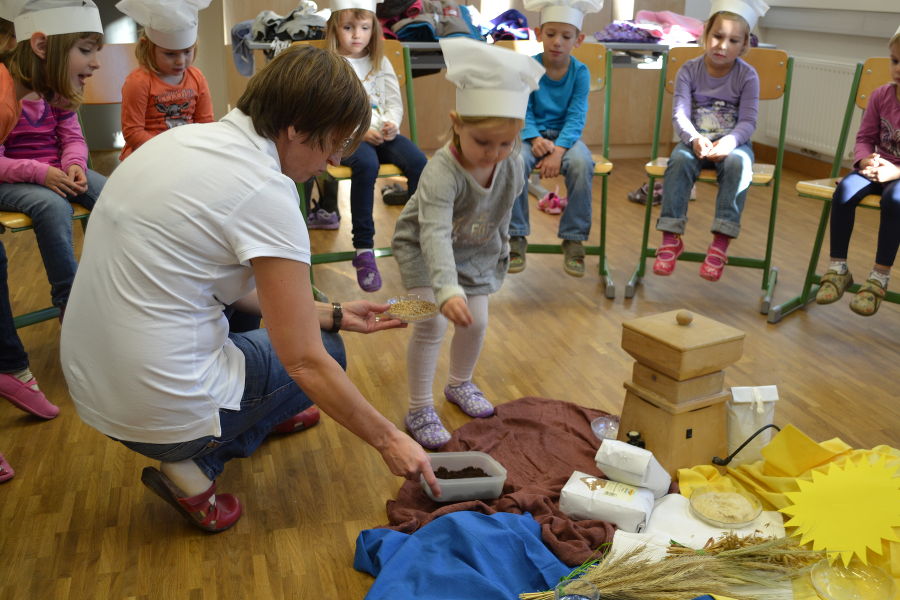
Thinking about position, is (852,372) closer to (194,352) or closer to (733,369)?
(733,369)

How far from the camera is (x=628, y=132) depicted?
5.79 metres

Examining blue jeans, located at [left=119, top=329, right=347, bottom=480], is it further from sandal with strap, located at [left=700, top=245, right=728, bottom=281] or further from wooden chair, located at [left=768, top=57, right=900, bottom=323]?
wooden chair, located at [left=768, top=57, right=900, bottom=323]

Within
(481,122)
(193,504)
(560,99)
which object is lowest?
(193,504)

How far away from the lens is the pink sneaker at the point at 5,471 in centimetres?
205

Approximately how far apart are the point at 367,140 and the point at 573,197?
2.71ft

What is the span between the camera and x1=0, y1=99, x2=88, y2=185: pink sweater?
101 inches

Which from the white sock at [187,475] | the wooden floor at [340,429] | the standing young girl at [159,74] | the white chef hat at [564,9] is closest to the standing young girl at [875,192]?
the wooden floor at [340,429]

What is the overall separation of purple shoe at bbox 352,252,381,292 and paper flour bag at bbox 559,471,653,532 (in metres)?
1.52

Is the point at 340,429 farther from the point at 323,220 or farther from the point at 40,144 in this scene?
the point at 323,220

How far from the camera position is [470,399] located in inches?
94.7

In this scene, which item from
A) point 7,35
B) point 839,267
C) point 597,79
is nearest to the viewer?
point 7,35

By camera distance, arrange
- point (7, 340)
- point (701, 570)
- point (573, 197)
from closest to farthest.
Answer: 1. point (701, 570)
2. point (7, 340)
3. point (573, 197)

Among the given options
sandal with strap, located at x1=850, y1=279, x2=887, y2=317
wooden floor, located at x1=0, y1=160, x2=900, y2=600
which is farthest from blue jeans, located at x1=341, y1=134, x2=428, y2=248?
sandal with strap, located at x1=850, y1=279, x2=887, y2=317

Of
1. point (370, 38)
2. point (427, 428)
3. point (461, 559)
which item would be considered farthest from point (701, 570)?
point (370, 38)
